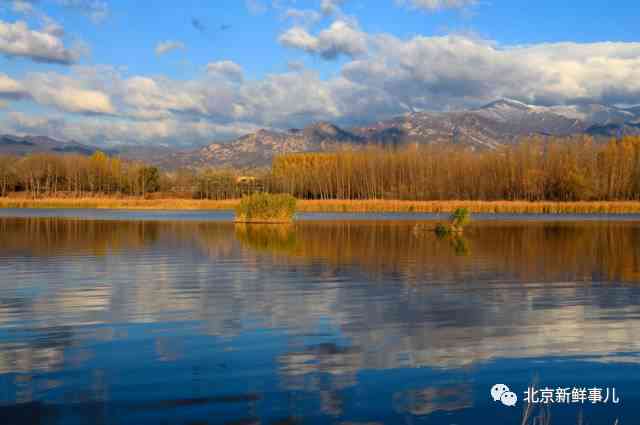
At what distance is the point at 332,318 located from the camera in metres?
10.8

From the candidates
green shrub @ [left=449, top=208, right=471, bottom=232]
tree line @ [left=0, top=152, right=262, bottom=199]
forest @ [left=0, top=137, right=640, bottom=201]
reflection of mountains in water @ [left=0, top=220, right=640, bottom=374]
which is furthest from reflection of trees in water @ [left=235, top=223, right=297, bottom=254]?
tree line @ [left=0, top=152, right=262, bottom=199]

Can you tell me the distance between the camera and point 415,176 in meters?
71.8

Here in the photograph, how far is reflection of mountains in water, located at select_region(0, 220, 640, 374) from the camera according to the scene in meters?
9.05

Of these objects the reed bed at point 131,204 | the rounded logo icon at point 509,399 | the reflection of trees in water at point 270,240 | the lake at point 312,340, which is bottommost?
the rounded logo icon at point 509,399

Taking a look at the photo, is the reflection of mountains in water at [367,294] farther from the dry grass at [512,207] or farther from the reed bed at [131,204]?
the reed bed at [131,204]

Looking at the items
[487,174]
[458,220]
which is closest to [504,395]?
[458,220]

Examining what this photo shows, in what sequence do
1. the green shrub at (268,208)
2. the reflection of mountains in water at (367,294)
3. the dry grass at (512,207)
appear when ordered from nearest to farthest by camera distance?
1. the reflection of mountains in water at (367,294)
2. the green shrub at (268,208)
3. the dry grass at (512,207)

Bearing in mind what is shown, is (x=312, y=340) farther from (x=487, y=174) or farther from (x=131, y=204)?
(x=487, y=174)

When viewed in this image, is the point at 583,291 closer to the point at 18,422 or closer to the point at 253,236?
the point at 18,422

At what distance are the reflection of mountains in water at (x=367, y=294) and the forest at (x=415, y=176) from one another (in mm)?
38396

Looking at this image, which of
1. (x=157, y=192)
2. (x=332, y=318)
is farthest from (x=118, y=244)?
(x=157, y=192)

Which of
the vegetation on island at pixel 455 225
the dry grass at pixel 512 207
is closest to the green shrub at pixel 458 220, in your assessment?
the vegetation on island at pixel 455 225

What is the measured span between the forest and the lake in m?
43.6

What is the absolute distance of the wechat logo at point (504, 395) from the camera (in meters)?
6.65
